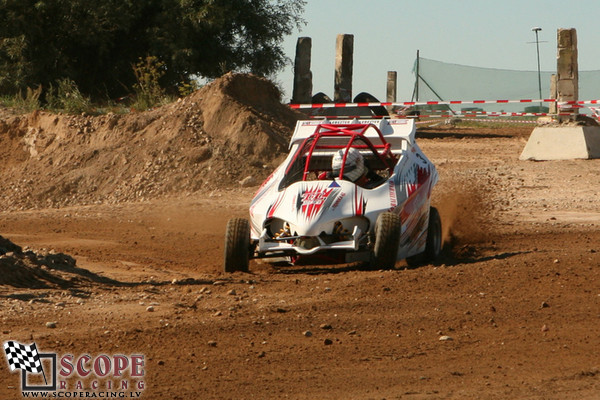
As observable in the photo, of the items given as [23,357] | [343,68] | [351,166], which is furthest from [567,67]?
[23,357]

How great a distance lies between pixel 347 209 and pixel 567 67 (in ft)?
37.4

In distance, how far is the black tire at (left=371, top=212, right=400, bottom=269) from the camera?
9477 mm

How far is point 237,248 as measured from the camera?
1004cm

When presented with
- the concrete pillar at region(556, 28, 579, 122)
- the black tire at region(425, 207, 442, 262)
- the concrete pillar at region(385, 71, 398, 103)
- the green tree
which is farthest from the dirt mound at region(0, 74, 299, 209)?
the concrete pillar at region(385, 71, 398, 103)

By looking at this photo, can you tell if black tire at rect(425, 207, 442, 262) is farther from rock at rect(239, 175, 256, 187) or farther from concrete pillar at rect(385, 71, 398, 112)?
concrete pillar at rect(385, 71, 398, 112)

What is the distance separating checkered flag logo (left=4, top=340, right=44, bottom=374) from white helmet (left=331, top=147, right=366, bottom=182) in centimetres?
485

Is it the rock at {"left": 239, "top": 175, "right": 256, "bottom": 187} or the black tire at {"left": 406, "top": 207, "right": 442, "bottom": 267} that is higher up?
the rock at {"left": 239, "top": 175, "right": 256, "bottom": 187}

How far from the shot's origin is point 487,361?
20.8 feet

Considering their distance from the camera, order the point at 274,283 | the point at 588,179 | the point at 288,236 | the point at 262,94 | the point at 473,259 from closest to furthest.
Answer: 1. the point at 274,283
2. the point at 288,236
3. the point at 473,259
4. the point at 588,179
5. the point at 262,94

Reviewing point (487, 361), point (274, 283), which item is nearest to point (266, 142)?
point (274, 283)

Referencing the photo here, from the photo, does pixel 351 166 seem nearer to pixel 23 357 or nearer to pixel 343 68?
pixel 23 357

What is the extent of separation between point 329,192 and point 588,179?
8.54 meters

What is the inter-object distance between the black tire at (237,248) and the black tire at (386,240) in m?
1.39

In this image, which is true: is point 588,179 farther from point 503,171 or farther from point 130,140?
point 130,140
